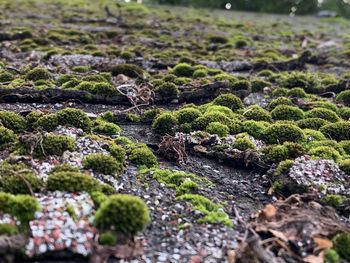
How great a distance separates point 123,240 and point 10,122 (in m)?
2.62

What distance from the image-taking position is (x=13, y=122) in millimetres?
5910

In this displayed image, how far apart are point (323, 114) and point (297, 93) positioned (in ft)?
4.70

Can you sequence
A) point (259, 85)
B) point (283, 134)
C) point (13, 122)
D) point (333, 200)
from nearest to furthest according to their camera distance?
1. point (333, 200)
2. point (13, 122)
3. point (283, 134)
4. point (259, 85)

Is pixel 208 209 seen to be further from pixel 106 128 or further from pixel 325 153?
pixel 106 128

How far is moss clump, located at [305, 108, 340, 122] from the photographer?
24.1ft

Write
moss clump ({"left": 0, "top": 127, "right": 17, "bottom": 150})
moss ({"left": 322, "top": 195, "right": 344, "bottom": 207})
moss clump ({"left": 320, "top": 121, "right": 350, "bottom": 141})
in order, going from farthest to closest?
moss clump ({"left": 320, "top": 121, "right": 350, "bottom": 141})
moss clump ({"left": 0, "top": 127, "right": 17, "bottom": 150})
moss ({"left": 322, "top": 195, "right": 344, "bottom": 207})

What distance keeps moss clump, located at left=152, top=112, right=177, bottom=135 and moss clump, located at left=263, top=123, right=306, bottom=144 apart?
47.9 inches

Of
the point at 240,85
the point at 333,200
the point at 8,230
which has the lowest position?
the point at 333,200

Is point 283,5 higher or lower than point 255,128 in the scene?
higher

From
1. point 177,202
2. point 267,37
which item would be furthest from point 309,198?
point 267,37

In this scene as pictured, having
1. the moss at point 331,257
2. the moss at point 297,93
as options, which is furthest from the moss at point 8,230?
the moss at point 297,93

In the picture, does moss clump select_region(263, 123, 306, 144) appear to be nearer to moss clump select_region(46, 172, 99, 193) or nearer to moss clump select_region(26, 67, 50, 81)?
moss clump select_region(46, 172, 99, 193)

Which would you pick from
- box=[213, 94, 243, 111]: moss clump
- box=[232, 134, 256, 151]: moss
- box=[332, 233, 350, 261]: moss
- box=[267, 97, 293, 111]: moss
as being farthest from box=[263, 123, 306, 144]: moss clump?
box=[332, 233, 350, 261]: moss

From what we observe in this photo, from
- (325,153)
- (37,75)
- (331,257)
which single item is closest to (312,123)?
(325,153)
